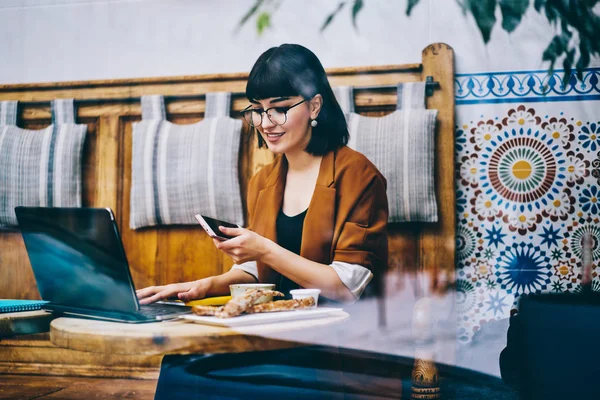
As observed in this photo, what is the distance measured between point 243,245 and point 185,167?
33 centimetres

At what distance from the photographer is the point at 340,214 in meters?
1.51

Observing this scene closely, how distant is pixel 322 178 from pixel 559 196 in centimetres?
60

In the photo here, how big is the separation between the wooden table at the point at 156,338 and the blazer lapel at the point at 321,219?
388 millimetres

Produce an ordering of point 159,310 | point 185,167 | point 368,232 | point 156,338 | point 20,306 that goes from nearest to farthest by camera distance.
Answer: point 156,338, point 159,310, point 20,306, point 368,232, point 185,167

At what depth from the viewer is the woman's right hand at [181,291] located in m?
1.50

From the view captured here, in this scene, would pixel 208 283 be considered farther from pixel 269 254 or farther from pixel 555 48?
pixel 555 48

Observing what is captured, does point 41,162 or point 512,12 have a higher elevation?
point 512,12

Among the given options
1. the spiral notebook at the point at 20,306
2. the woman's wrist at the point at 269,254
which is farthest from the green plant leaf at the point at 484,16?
the spiral notebook at the point at 20,306

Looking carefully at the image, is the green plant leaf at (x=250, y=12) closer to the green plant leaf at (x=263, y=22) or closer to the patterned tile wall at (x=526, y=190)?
the green plant leaf at (x=263, y=22)

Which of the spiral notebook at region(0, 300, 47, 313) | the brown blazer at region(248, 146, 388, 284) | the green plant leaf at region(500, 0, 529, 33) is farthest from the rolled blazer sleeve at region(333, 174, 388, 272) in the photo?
the spiral notebook at region(0, 300, 47, 313)

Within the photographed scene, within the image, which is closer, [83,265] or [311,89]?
[83,265]

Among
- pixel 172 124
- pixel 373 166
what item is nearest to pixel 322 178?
pixel 373 166

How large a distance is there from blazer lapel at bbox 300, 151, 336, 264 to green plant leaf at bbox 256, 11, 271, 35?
390 mm

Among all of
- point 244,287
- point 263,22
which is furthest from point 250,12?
point 244,287
